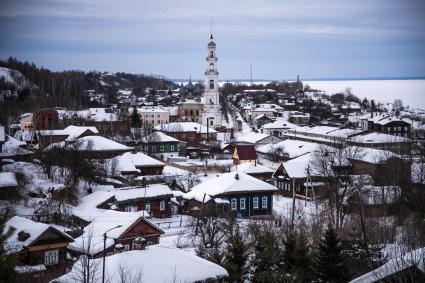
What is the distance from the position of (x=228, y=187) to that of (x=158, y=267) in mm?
15255

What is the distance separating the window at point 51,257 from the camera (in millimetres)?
17797

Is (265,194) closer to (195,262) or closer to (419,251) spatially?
(195,262)

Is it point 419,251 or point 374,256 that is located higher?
point 419,251

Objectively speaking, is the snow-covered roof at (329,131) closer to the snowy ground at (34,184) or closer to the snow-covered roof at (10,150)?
the snow-covered roof at (10,150)

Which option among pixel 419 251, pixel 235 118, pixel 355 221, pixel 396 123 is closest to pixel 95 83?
pixel 235 118

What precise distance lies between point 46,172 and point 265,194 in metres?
12.9

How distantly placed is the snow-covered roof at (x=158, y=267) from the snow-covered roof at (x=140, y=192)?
12705 millimetres

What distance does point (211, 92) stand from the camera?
250 ft

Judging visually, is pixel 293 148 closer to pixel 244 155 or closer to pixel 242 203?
pixel 244 155

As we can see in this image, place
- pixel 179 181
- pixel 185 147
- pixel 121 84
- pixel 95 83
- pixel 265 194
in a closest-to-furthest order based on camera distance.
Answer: pixel 265 194 → pixel 179 181 → pixel 185 147 → pixel 95 83 → pixel 121 84

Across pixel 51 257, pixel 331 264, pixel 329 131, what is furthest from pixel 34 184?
pixel 329 131

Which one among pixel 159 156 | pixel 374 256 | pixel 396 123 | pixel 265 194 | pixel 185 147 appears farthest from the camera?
pixel 396 123

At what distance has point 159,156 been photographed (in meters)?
50.5

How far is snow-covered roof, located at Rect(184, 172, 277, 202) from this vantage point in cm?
2784
